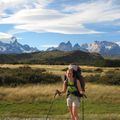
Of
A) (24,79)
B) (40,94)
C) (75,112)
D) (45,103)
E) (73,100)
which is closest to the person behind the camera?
(75,112)

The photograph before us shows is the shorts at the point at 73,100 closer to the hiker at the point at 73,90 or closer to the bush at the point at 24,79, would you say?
the hiker at the point at 73,90

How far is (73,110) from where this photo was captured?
43.2 ft

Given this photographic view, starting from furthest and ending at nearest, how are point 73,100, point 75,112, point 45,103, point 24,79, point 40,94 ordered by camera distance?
point 24,79
point 40,94
point 45,103
point 73,100
point 75,112

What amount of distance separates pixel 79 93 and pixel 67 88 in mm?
445

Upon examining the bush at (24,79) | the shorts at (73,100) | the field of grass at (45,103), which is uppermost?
the shorts at (73,100)

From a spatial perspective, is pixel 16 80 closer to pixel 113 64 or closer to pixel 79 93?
pixel 79 93

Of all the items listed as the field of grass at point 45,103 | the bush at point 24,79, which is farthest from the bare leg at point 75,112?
the bush at point 24,79

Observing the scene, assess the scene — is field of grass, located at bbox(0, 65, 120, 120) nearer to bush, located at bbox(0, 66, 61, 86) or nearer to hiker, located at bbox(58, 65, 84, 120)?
bush, located at bbox(0, 66, 61, 86)

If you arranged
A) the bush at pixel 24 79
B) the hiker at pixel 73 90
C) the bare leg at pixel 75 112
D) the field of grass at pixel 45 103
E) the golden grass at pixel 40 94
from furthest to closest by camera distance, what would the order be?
the bush at pixel 24 79, the golden grass at pixel 40 94, the field of grass at pixel 45 103, the hiker at pixel 73 90, the bare leg at pixel 75 112

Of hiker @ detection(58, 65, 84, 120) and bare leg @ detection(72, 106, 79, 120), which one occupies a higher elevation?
hiker @ detection(58, 65, 84, 120)

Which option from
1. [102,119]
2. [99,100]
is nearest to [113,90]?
[99,100]

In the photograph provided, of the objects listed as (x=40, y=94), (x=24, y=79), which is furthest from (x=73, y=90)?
(x=24, y=79)

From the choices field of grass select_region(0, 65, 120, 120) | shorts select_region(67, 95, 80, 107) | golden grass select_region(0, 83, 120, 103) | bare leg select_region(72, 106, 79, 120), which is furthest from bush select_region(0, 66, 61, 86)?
bare leg select_region(72, 106, 79, 120)

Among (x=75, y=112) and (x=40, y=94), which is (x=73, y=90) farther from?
(x=40, y=94)
